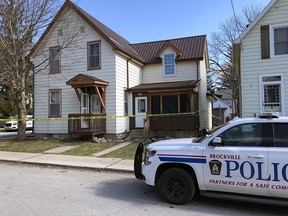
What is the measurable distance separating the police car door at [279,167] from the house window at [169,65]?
1431 centimetres

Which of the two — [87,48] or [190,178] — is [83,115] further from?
[190,178]

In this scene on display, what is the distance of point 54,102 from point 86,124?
3984 mm

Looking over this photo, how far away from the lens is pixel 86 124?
49.6 ft

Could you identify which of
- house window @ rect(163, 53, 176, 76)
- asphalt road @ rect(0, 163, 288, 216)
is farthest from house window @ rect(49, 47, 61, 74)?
asphalt road @ rect(0, 163, 288, 216)

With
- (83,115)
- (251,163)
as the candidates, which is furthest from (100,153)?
(251,163)

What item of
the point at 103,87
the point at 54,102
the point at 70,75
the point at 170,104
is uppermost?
the point at 70,75

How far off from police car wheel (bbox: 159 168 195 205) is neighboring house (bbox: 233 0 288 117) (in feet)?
27.0

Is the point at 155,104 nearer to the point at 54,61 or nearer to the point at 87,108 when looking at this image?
the point at 87,108

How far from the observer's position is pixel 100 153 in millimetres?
11336

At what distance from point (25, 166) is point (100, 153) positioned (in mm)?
3108

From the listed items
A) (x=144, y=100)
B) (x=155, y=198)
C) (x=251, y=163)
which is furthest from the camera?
(x=144, y=100)

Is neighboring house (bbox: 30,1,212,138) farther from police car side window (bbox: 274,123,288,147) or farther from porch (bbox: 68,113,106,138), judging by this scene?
police car side window (bbox: 274,123,288,147)

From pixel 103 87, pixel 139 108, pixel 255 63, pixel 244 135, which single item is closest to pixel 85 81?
pixel 103 87

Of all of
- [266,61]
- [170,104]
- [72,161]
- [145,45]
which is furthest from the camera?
[145,45]
